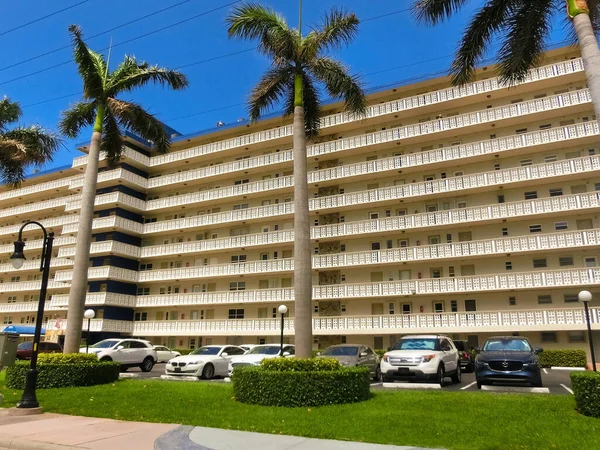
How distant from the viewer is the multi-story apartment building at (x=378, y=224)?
3031 cm

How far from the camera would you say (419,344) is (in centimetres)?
1661

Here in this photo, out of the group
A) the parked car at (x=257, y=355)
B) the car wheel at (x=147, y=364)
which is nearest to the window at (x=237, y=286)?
the car wheel at (x=147, y=364)

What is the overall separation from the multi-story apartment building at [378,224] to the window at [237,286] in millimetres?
135

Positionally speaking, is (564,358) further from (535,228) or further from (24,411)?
(24,411)

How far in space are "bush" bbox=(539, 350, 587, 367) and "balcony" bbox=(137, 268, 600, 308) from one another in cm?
388

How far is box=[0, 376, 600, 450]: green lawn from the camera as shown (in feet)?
25.9

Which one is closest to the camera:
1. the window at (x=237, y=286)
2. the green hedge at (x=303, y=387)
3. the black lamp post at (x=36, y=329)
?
the green hedge at (x=303, y=387)

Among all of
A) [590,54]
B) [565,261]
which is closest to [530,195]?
[565,261]

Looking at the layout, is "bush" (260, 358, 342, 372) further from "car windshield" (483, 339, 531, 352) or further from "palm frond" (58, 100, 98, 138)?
"palm frond" (58, 100, 98, 138)

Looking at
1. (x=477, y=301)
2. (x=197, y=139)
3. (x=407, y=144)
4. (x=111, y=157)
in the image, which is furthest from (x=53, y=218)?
(x=477, y=301)

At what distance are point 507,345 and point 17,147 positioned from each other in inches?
931

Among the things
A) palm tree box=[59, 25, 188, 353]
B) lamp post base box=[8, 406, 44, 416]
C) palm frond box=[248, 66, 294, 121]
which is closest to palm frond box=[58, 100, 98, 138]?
palm tree box=[59, 25, 188, 353]

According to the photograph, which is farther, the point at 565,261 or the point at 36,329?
the point at 565,261

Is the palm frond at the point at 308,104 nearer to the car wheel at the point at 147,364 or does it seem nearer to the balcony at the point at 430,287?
the car wheel at the point at 147,364
